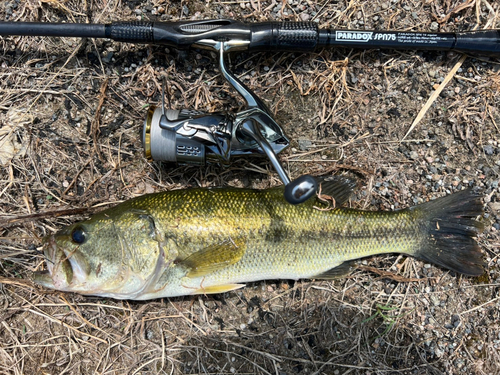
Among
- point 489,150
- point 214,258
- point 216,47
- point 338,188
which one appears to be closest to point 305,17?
point 216,47

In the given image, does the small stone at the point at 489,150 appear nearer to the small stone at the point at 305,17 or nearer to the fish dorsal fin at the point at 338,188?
the fish dorsal fin at the point at 338,188

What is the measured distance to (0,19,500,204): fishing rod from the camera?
248cm

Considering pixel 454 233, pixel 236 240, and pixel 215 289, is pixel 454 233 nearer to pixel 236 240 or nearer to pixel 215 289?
pixel 236 240

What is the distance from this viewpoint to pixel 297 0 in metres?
2.94

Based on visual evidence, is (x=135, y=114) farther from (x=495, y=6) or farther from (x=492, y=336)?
(x=492, y=336)

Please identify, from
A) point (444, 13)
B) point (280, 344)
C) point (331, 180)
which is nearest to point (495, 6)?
point (444, 13)

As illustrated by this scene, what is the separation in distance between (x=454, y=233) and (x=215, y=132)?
82.6 inches

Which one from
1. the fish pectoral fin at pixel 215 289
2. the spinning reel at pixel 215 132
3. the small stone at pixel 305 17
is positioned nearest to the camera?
the spinning reel at pixel 215 132

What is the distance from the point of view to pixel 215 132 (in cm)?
252

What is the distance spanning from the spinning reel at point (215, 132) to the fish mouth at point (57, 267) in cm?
95

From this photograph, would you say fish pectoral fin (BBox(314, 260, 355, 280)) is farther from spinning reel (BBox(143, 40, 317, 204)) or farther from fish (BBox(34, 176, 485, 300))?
spinning reel (BBox(143, 40, 317, 204))

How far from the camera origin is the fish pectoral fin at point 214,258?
2.51m

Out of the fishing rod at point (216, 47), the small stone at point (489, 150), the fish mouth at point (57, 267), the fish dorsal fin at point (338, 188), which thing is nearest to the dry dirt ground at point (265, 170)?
the small stone at point (489, 150)

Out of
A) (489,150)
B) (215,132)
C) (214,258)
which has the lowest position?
(214,258)
